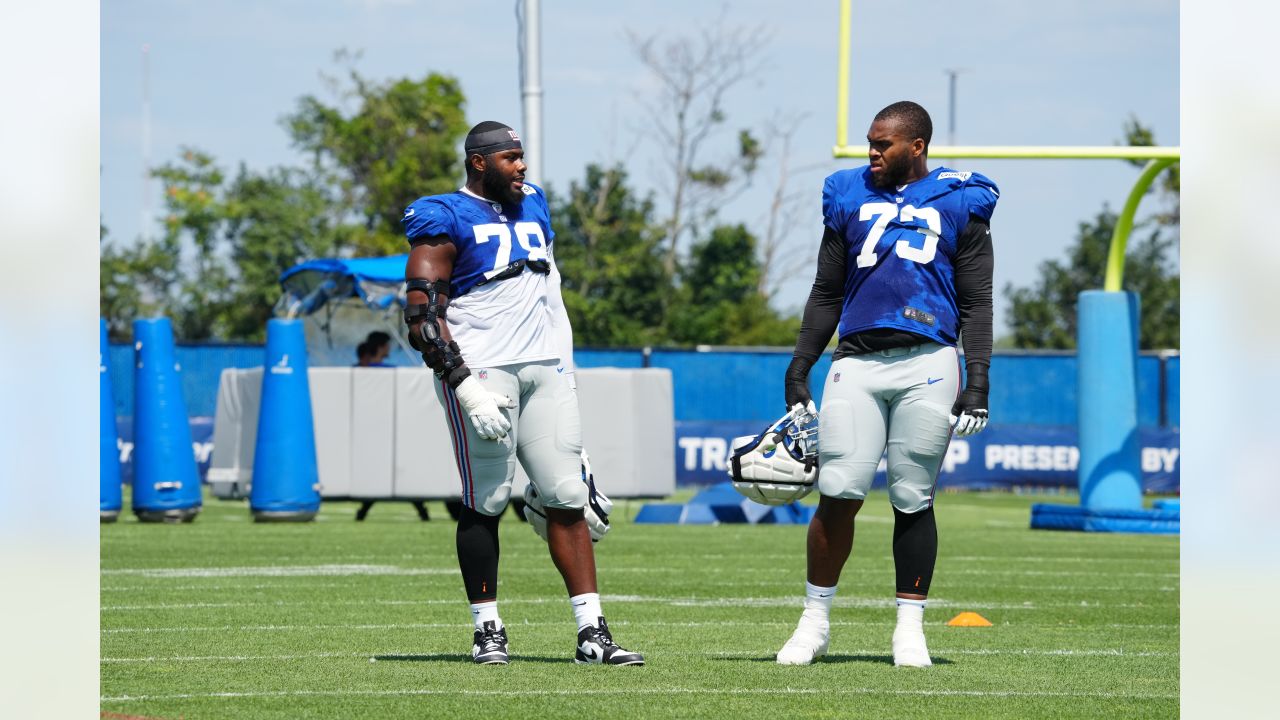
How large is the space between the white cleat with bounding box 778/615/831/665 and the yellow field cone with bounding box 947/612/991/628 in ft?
5.35

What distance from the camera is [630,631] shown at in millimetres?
6938

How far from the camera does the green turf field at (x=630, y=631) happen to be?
4.85m

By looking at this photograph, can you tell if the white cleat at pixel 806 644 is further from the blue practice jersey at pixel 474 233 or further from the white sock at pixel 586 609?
the blue practice jersey at pixel 474 233

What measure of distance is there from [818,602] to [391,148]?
38034 mm

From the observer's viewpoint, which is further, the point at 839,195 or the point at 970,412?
the point at 839,195

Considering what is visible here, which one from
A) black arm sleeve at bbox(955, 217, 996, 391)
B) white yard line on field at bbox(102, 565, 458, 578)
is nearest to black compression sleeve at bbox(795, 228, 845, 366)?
black arm sleeve at bbox(955, 217, 996, 391)

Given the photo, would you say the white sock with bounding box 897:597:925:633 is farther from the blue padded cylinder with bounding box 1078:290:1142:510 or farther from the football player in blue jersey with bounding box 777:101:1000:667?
the blue padded cylinder with bounding box 1078:290:1142:510

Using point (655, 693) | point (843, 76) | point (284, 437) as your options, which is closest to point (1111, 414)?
point (843, 76)

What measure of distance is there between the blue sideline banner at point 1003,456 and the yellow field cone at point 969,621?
672 inches

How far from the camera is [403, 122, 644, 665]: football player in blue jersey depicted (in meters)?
5.72

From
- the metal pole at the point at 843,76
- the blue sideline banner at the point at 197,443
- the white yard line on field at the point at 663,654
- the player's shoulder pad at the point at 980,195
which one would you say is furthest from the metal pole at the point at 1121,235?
the blue sideline banner at the point at 197,443

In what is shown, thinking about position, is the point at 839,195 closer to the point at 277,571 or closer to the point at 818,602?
the point at 818,602
